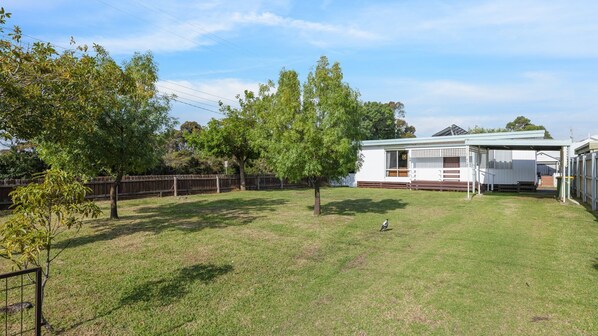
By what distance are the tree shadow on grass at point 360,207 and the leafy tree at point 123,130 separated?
6.40 meters

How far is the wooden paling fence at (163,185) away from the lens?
15.5 metres

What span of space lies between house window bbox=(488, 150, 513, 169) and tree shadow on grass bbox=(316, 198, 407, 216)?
8998 millimetres

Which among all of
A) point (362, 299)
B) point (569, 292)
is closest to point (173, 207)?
point (362, 299)

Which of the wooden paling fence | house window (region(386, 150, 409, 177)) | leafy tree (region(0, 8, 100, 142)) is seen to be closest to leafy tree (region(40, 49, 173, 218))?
leafy tree (region(0, 8, 100, 142))

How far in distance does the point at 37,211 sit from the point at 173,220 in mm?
8159

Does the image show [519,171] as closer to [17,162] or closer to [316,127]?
[316,127]

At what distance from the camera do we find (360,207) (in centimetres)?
1530

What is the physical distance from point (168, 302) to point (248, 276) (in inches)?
60.3

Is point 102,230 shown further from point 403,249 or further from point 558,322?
point 558,322

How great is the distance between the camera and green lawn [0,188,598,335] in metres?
4.61

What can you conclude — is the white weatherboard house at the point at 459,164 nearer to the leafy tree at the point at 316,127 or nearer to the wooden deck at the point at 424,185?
the wooden deck at the point at 424,185

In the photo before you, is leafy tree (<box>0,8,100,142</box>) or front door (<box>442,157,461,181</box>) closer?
leafy tree (<box>0,8,100,142</box>)

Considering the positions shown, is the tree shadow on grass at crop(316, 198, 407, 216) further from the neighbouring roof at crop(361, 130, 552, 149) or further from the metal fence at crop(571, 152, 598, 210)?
the neighbouring roof at crop(361, 130, 552, 149)

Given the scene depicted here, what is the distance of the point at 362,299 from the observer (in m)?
5.39
